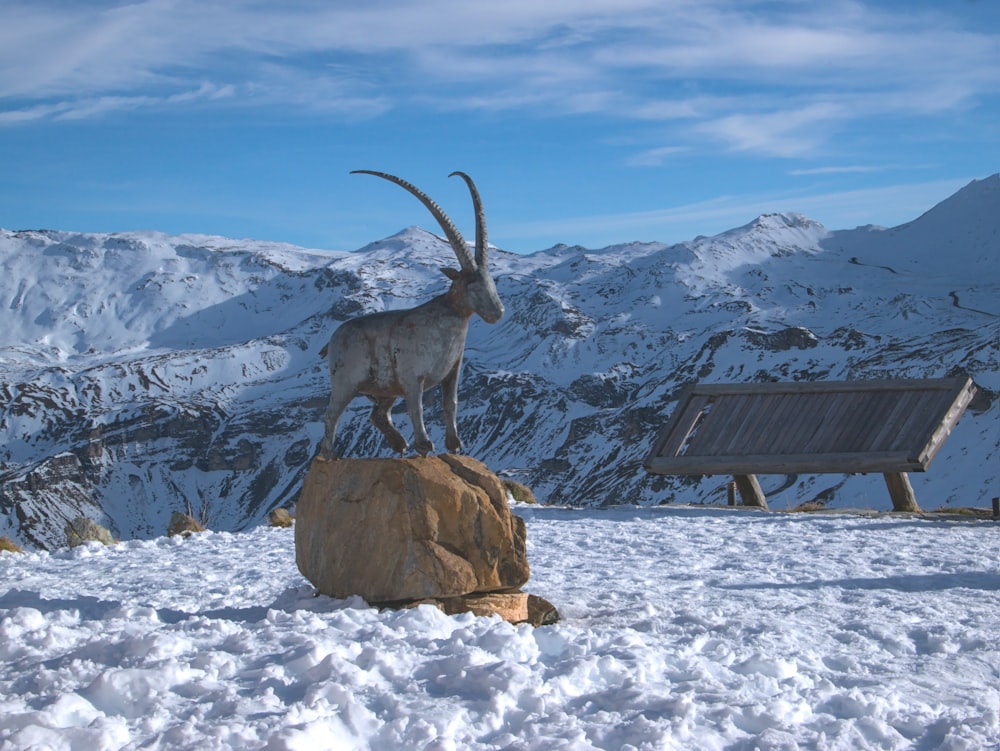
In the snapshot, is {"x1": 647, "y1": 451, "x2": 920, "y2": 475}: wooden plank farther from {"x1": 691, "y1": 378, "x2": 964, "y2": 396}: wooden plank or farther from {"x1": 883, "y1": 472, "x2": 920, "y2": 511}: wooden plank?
{"x1": 691, "y1": 378, "x2": 964, "y2": 396}: wooden plank

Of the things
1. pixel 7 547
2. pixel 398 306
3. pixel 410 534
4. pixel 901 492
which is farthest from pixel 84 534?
pixel 398 306

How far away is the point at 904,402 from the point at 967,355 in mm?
A: 43834

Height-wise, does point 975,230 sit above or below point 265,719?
above

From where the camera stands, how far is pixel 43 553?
42.2ft

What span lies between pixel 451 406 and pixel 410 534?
1461 millimetres

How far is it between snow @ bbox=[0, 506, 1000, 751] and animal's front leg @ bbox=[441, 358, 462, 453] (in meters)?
1.53

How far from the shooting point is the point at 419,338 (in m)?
8.55

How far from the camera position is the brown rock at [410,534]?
25.6ft

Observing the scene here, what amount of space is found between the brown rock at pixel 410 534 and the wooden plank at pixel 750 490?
8269 millimetres

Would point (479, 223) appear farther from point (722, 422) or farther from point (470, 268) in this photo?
point (722, 422)

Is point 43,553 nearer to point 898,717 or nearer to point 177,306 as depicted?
point 898,717

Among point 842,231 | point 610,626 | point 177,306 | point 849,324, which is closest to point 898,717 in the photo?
point 610,626

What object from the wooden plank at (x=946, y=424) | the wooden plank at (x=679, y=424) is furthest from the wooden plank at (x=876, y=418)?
the wooden plank at (x=679, y=424)

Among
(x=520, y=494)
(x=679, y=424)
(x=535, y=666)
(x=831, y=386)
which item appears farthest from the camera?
(x=520, y=494)
